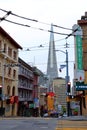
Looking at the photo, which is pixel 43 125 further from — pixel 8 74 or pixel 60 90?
pixel 60 90

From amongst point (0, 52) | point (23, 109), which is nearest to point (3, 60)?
point (0, 52)

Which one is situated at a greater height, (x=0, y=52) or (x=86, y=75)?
(x=0, y=52)

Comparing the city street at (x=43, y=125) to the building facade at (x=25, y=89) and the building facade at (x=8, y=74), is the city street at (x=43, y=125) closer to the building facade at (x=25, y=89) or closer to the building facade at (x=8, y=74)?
the building facade at (x=8, y=74)

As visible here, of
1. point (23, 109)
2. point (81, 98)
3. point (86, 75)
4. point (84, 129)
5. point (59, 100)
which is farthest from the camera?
point (59, 100)

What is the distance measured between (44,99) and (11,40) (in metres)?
50.2

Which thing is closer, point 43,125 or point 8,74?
point 43,125

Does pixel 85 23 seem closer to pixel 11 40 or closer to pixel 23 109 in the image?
pixel 11 40

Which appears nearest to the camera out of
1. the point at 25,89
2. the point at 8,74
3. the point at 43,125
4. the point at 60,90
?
the point at 43,125

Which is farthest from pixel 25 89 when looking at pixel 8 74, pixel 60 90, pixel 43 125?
pixel 43 125

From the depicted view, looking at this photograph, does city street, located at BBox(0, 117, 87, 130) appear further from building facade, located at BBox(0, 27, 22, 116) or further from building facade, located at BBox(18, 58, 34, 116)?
building facade, located at BBox(18, 58, 34, 116)

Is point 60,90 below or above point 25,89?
above

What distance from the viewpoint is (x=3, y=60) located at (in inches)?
2343

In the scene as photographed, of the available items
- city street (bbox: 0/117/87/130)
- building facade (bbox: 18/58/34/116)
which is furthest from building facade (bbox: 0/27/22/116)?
city street (bbox: 0/117/87/130)

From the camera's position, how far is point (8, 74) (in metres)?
62.1
